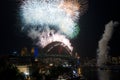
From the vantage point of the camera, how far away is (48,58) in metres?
106

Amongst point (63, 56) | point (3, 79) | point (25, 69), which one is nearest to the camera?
point (3, 79)

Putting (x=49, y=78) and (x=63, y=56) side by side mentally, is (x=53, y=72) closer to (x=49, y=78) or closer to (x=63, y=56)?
(x=49, y=78)

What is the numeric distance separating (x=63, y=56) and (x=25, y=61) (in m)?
33.5

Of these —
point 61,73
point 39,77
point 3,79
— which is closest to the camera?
point 3,79

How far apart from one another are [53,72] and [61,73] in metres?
2.95

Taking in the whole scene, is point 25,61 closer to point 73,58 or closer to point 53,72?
point 53,72

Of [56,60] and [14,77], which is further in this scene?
[56,60]

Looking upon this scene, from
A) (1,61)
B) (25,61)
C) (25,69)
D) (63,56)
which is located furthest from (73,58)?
(1,61)

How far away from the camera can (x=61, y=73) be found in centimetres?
6825

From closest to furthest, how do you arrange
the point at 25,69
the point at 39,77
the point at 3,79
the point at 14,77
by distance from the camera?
the point at 3,79, the point at 14,77, the point at 39,77, the point at 25,69

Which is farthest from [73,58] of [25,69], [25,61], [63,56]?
[25,69]

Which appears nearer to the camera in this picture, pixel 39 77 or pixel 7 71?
pixel 7 71

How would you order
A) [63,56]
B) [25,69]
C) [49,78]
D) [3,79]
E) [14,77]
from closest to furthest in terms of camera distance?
1. [3,79]
2. [14,77]
3. [49,78]
4. [25,69]
5. [63,56]

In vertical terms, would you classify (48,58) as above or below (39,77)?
above
